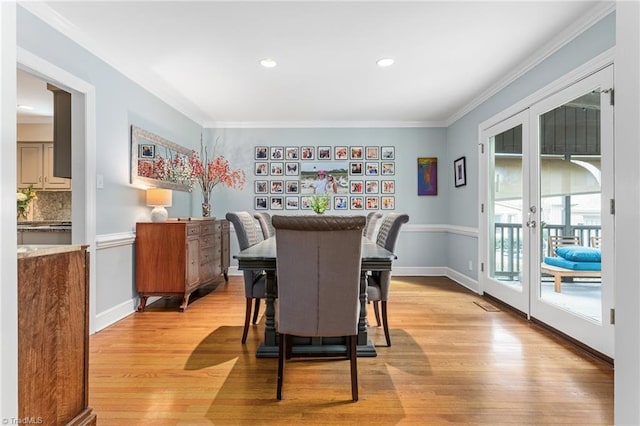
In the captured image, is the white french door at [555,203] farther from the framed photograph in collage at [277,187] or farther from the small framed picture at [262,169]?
the small framed picture at [262,169]

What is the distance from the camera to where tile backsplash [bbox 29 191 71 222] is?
4883 mm

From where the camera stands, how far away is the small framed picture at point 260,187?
534cm

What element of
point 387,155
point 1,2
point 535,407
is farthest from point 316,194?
point 1,2

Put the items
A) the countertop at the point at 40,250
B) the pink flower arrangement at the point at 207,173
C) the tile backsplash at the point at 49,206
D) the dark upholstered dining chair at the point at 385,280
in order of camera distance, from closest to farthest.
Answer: the countertop at the point at 40,250 → the dark upholstered dining chair at the point at 385,280 → the pink flower arrangement at the point at 207,173 → the tile backsplash at the point at 49,206

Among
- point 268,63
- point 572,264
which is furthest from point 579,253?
point 268,63

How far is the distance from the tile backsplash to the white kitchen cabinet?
0.58 feet

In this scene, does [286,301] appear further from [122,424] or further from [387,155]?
[387,155]

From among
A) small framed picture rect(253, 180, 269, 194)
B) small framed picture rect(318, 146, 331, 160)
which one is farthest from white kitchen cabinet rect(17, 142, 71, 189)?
small framed picture rect(318, 146, 331, 160)

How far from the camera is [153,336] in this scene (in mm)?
2756

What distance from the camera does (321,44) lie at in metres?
2.80

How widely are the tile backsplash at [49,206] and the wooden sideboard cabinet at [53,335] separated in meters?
4.53

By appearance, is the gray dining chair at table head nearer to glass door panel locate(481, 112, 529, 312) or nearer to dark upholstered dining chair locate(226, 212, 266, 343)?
glass door panel locate(481, 112, 529, 312)

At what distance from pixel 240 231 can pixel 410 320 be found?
71.7 inches

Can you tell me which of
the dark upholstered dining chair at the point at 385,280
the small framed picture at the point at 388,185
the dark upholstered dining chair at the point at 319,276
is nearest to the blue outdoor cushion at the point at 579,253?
the dark upholstered dining chair at the point at 385,280
